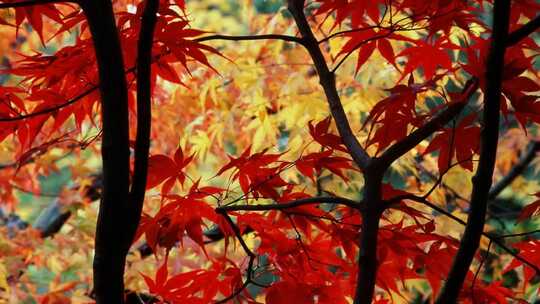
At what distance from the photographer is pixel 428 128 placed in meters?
0.78

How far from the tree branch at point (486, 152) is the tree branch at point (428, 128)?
0.07 meters

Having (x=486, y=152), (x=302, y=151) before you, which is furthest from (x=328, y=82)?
(x=486, y=152)

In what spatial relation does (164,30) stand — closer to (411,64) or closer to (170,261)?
(411,64)

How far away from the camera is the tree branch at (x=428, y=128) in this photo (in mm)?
783

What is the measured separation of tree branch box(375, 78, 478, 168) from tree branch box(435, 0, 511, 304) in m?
0.07

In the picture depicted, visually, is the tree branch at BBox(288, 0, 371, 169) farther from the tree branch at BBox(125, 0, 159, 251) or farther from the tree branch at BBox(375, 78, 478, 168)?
the tree branch at BBox(125, 0, 159, 251)

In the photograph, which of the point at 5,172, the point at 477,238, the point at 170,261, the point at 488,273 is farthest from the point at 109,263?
the point at 488,273

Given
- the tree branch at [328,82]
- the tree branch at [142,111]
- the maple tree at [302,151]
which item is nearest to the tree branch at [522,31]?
the maple tree at [302,151]

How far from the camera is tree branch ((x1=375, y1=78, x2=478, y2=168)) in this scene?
0.78 meters

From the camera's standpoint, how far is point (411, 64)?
100cm

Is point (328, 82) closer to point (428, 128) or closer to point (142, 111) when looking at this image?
point (428, 128)

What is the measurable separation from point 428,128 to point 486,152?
81 mm

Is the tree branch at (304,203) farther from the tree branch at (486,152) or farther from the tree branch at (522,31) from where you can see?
the tree branch at (522,31)

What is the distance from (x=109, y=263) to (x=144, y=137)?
0.15 metres
